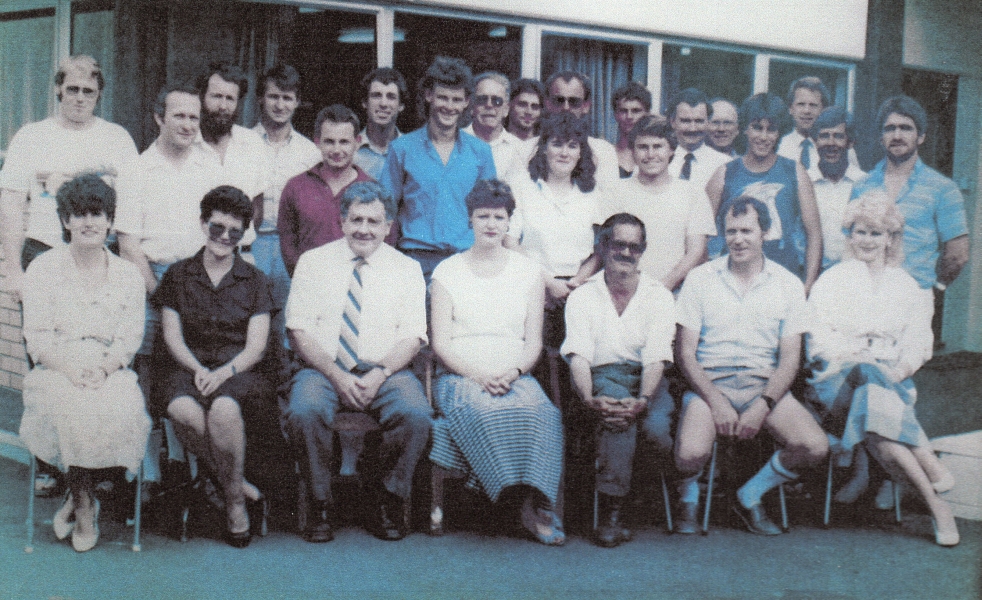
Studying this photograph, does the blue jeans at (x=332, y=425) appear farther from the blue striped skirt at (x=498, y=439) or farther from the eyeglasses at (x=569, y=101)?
the eyeglasses at (x=569, y=101)

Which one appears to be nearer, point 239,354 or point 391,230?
point 239,354

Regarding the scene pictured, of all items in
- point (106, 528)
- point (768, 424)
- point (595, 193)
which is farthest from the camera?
point (595, 193)

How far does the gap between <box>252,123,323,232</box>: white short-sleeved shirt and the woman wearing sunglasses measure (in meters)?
0.35

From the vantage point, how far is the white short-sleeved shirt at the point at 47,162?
402 cm

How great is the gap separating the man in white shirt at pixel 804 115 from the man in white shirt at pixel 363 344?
2002mm

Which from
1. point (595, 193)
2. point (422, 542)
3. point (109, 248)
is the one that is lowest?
point (422, 542)

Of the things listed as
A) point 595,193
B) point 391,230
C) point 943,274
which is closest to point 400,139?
point 391,230

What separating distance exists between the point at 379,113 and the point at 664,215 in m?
1.37

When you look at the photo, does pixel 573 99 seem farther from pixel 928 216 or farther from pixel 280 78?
pixel 928 216

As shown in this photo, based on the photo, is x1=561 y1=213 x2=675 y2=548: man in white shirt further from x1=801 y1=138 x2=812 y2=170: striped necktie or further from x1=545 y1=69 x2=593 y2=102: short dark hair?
x1=801 y1=138 x2=812 y2=170: striped necktie

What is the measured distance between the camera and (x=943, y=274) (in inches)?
180

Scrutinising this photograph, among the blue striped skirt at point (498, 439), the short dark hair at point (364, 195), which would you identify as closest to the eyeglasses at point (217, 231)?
the short dark hair at point (364, 195)

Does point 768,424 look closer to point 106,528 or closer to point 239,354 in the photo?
point 239,354

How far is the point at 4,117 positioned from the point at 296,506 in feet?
6.49
